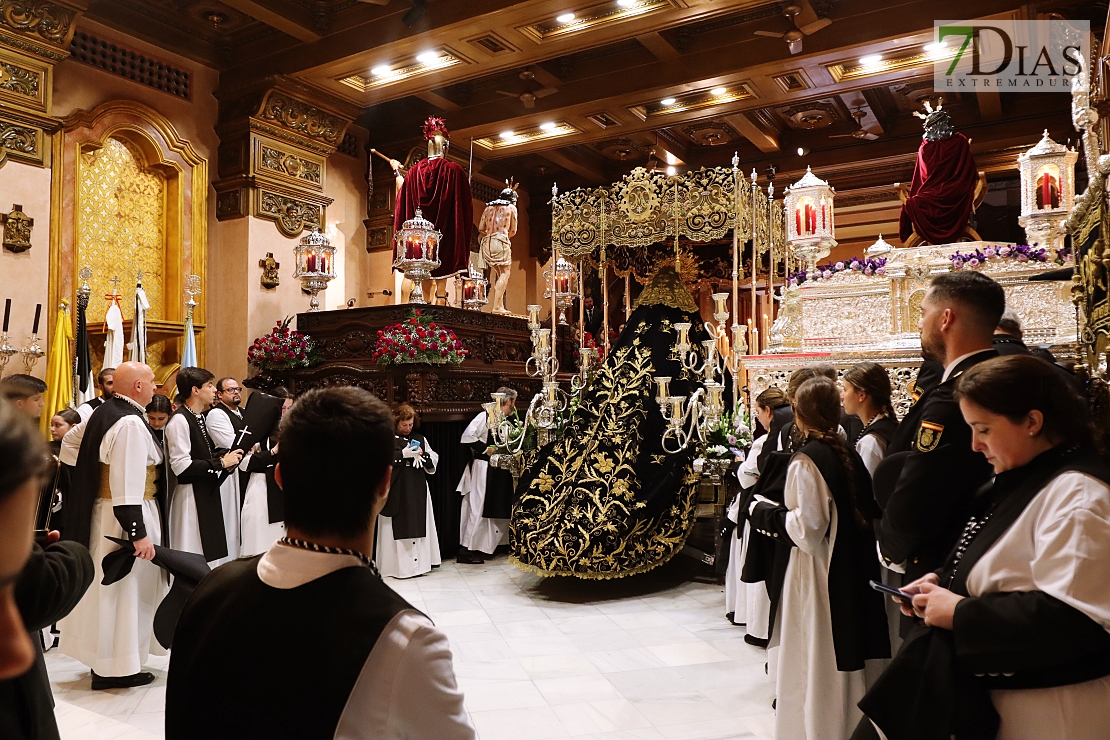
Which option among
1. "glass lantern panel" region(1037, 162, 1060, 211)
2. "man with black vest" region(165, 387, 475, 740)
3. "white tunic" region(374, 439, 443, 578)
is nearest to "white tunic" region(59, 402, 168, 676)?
"white tunic" region(374, 439, 443, 578)

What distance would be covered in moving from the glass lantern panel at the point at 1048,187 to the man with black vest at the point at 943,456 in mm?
5526

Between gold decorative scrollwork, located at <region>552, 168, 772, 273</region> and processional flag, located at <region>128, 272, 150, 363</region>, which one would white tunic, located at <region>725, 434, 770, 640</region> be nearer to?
gold decorative scrollwork, located at <region>552, 168, 772, 273</region>

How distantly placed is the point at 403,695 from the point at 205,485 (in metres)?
4.43

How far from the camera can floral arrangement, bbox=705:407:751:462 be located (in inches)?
236

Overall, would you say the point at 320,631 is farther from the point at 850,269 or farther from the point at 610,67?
the point at 610,67

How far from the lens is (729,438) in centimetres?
608

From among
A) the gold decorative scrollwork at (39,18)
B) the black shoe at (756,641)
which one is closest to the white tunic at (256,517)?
the black shoe at (756,641)

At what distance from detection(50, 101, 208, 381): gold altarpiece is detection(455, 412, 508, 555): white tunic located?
3.67 meters

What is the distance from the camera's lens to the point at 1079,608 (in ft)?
5.03

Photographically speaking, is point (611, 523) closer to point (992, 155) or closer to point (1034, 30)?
point (1034, 30)

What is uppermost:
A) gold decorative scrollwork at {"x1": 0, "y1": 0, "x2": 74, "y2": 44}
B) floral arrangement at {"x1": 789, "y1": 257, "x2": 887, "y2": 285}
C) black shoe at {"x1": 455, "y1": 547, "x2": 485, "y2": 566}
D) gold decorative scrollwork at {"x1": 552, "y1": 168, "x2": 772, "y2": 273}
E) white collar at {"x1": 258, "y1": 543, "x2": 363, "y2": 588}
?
gold decorative scrollwork at {"x1": 0, "y1": 0, "x2": 74, "y2": 44}

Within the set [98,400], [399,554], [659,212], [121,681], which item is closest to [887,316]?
[659,212]

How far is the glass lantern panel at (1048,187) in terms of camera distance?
22.5 feet

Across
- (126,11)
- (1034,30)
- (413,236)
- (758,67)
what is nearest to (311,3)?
(126,11)
